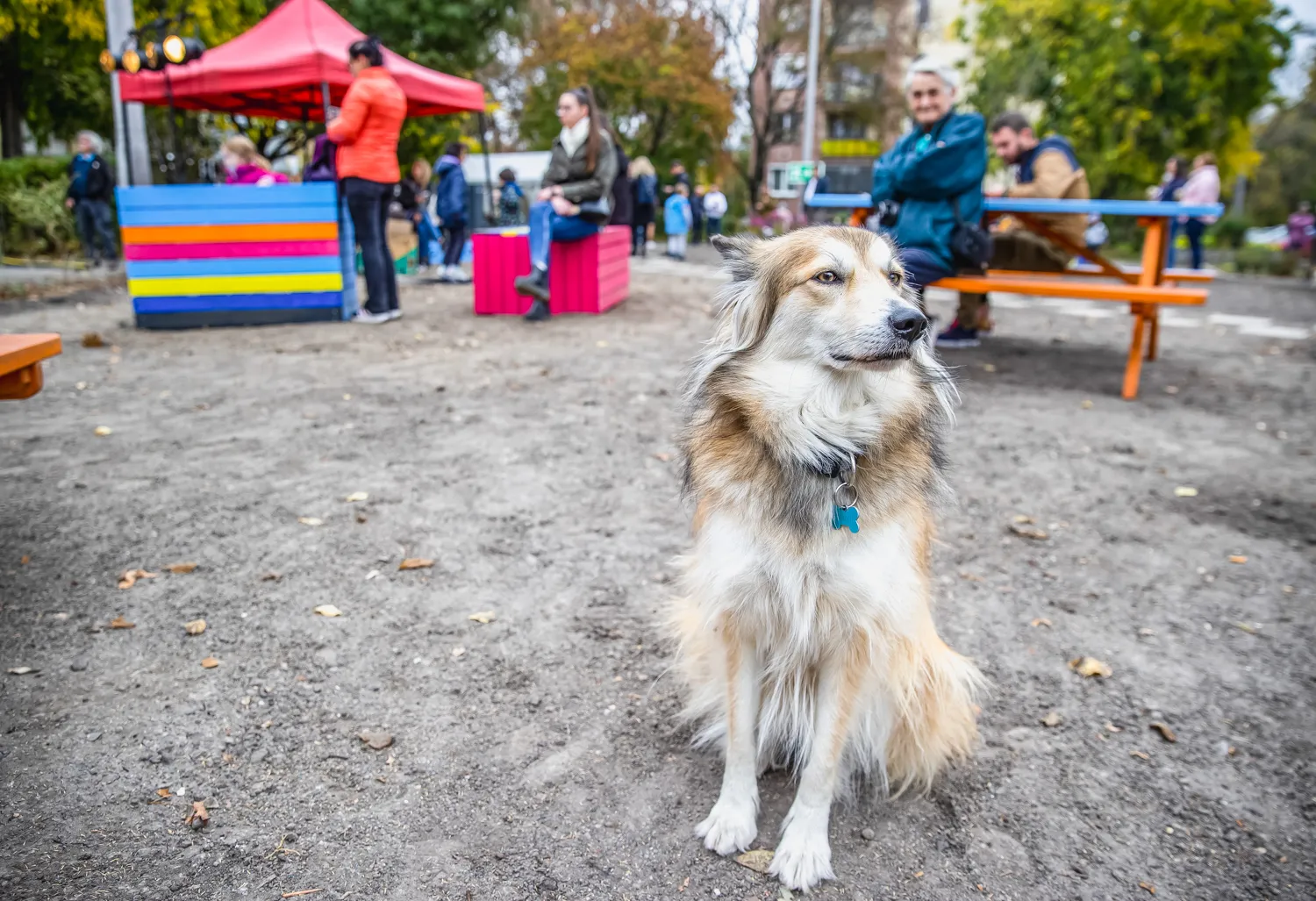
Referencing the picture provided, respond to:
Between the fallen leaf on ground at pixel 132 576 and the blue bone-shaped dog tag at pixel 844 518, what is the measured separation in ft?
8.85

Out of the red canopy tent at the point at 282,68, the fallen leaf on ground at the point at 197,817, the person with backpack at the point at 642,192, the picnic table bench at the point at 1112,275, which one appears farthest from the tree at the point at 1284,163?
the fallen leaf on ground at the point at 197,817

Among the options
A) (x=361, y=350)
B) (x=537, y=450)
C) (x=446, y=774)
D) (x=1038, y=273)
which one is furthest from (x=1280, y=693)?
(x=361, y=350)

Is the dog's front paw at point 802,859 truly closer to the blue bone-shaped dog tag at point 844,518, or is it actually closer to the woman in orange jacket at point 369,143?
the blue bone-shaped dog tag at point 844,518

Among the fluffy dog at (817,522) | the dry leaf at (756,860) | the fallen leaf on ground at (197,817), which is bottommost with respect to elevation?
the dry leaf at (756,860)

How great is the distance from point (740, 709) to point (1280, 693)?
1960mm

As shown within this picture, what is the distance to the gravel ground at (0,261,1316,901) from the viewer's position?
198cm

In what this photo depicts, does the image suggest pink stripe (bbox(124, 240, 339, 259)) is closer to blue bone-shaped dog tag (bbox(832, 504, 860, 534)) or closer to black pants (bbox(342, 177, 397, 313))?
black pants (bbox(342, 177, 397, 313))

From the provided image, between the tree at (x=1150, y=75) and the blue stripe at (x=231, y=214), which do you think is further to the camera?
the tree at (x=1150, y=75)

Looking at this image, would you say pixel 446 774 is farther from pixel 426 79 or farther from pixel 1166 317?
pixel 1166 317

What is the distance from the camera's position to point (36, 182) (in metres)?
14.7

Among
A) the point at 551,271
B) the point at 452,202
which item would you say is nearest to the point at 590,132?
the point at 551,271

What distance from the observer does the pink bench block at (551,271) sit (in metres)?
8.77

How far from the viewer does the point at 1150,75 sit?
23.3 meters

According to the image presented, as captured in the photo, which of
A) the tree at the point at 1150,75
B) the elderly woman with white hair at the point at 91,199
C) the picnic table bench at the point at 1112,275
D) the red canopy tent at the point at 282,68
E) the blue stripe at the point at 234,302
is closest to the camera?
the picnic table bench at the point at 1112,275
